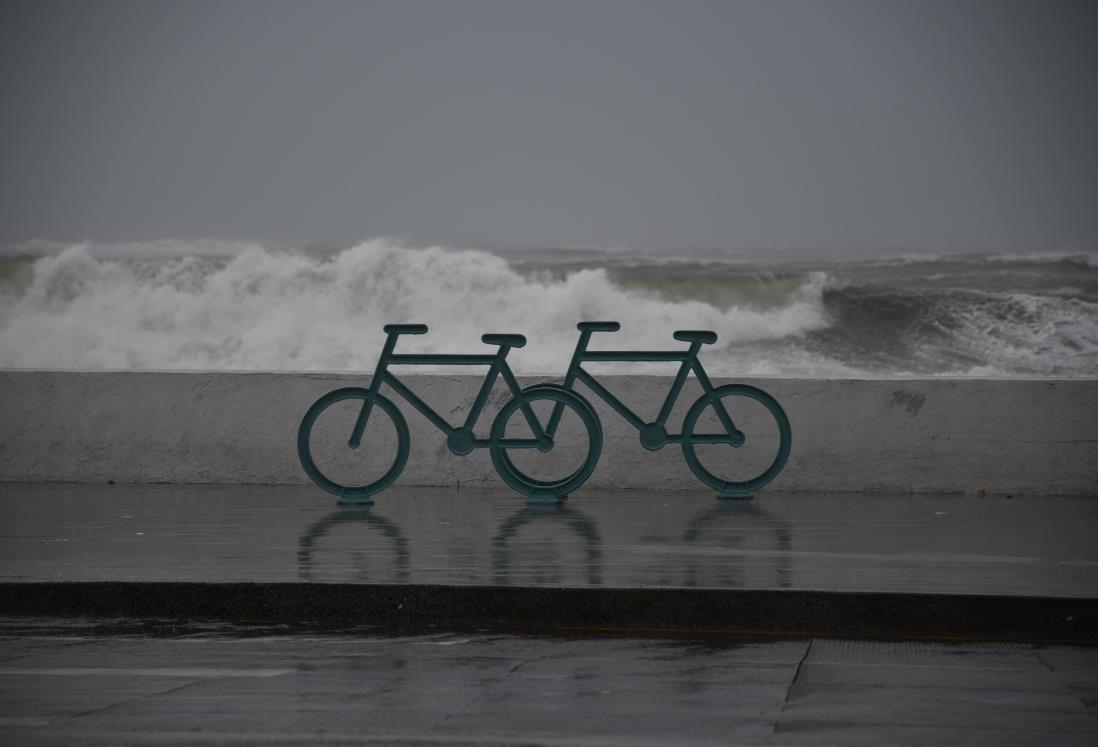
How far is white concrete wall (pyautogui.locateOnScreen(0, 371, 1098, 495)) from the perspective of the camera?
8.97 m

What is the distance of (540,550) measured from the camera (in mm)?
6438

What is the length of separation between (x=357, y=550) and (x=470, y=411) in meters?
2.42

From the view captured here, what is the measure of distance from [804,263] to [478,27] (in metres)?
8.33

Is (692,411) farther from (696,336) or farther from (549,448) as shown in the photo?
(549,448)

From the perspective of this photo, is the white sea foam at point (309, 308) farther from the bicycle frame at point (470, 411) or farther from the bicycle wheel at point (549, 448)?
the bicycle frame at point (470, 411)

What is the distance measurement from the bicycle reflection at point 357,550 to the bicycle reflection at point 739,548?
1.20 meters

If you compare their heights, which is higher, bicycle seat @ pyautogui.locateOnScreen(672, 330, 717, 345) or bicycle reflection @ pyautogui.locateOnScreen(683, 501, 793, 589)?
bicycle seat @ pyautogui.locateOnScreen(672, 330, 717, 345)

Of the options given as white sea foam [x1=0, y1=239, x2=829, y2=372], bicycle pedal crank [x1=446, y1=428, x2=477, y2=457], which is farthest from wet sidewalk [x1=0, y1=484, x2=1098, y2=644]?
white sea foam [x1=0, y1=239, x2=829, y2=372]

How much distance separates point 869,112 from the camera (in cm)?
2852

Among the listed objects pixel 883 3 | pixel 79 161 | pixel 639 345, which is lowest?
pixel 639 345

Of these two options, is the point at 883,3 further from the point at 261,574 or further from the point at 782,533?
the point at 261,574

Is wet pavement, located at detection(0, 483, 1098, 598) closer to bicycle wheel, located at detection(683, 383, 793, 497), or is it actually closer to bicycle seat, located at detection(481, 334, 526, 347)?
bicycle wheel, located at detection(683, 383, 793, 497)

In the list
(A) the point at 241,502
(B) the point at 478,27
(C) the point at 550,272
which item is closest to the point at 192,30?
(B) the point at 478,27

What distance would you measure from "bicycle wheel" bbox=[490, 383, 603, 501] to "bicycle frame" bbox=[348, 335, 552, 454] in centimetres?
5
